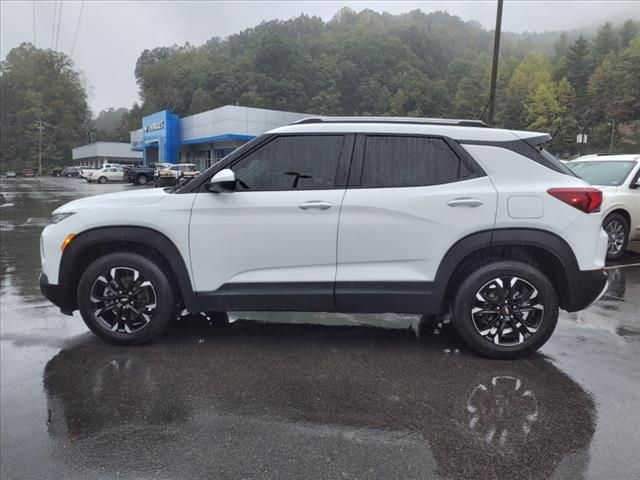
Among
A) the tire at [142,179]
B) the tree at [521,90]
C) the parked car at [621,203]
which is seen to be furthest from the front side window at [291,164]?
the tree at [521,90]

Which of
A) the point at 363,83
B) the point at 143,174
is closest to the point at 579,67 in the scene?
the point at 363,83

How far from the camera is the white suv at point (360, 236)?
152 inches

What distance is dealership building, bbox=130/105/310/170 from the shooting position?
46656 millimetres

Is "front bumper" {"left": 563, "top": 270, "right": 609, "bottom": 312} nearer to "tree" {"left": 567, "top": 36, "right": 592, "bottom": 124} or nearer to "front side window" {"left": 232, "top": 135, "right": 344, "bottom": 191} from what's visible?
"front side window" {"left": 232, "top": 135, "right": 344, "bottom": 191}

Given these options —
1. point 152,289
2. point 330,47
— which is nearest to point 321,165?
point 152,289

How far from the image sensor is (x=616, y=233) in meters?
8.52

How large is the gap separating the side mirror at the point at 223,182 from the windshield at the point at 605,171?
7.15 metres

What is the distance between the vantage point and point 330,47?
4582 inches

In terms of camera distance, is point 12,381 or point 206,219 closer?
point 12,381

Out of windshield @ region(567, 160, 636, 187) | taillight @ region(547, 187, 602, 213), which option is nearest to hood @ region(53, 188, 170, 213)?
taillight @ region(547, 187, 602, 213)

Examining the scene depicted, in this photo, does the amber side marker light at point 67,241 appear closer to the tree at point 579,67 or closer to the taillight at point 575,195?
the taillight at point 575,195

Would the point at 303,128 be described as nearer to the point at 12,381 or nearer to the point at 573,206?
the point at 573,206

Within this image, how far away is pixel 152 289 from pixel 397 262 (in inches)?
80.7

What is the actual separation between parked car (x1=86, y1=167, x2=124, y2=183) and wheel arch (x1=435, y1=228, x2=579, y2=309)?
151 ft
